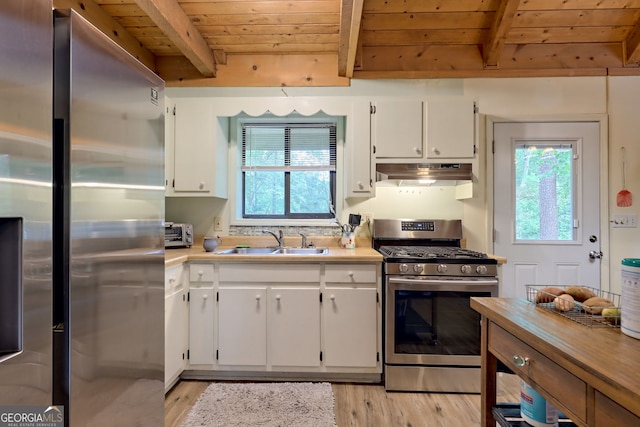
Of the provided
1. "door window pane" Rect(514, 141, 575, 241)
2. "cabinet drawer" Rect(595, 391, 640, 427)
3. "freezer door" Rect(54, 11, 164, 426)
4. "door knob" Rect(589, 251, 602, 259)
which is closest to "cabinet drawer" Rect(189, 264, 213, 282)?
"freezer door" Rect(54, 11, 164, 426)

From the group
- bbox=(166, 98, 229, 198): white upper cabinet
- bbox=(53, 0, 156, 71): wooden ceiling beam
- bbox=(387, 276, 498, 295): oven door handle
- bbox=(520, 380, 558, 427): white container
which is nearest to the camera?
bbox=(520, 380, 558, 427): white container

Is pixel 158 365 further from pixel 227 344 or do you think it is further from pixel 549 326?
pixel 549 326

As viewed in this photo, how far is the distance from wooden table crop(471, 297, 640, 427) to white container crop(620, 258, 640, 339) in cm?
3

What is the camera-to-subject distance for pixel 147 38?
2.51m

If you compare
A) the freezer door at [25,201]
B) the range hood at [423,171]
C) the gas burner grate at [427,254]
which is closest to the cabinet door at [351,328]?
the gas burner grate at [427,254]

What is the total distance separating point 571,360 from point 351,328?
1570 mm

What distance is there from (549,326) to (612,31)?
301 cm

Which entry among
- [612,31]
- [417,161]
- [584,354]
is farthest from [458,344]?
[612,31]

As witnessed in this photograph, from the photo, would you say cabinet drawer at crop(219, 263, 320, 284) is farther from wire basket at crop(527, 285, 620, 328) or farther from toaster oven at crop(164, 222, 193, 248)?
wire basket at crop(527, 285, 620, 328)

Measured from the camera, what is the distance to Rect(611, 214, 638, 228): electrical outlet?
2561 mm

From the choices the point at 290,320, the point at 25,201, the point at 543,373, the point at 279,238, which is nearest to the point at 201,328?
the point at 290,320

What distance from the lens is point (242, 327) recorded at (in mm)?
2150

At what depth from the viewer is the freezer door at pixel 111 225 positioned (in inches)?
32.4

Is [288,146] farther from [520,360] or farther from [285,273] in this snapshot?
[520,360]
